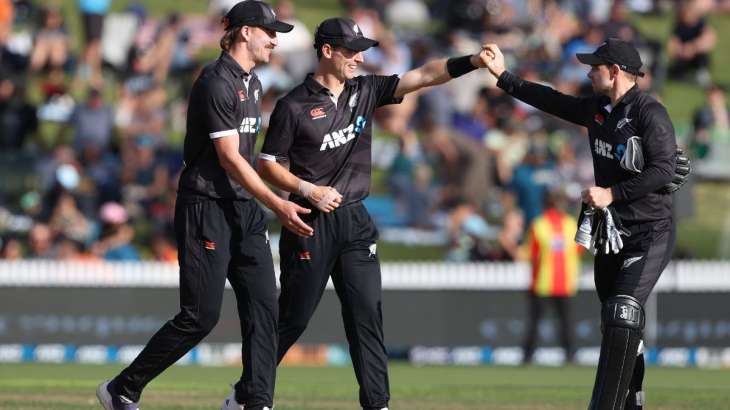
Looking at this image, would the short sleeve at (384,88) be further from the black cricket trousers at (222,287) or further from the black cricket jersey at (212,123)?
the black cricket trousers at (222,287)

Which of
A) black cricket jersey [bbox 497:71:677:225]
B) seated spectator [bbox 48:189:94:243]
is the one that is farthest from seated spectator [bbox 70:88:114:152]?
black cricket jersey [bbox 497:71:677:225]

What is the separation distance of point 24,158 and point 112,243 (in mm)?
2962

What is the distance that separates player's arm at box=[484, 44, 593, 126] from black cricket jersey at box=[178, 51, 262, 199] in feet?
5.34

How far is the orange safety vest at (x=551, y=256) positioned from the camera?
19.1 meters

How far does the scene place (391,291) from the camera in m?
20.5

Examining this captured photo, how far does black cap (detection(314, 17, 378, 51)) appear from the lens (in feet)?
32.1

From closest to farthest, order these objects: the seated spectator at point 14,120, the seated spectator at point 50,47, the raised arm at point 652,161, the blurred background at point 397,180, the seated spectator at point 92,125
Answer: the raised arm at point 652,161 < the blurred background at point 397,180 < the seated spectator at point 92,125 < the seated spectator at point 14,120 < the seated spectator at point 50,47

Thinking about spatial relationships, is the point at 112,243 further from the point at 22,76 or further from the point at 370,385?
the point at 370,385

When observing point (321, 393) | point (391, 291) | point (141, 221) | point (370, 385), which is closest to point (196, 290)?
point (370, 385)

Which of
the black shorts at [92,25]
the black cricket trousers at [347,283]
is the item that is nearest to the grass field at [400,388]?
the black cricket trousers at [347,283]

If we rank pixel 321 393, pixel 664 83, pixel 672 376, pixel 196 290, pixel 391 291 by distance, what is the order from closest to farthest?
pixel 196 290 < pixel 321 393 < pixel 672 376 < pixel 391 291 < pixel 664 83

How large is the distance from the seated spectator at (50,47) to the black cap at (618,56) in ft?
53.5

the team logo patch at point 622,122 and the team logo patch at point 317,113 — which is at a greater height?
the team logo patch at point 317,113

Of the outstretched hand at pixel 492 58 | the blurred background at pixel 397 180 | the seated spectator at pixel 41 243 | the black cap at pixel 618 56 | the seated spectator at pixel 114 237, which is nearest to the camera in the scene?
the black cap at pixel 618 56
